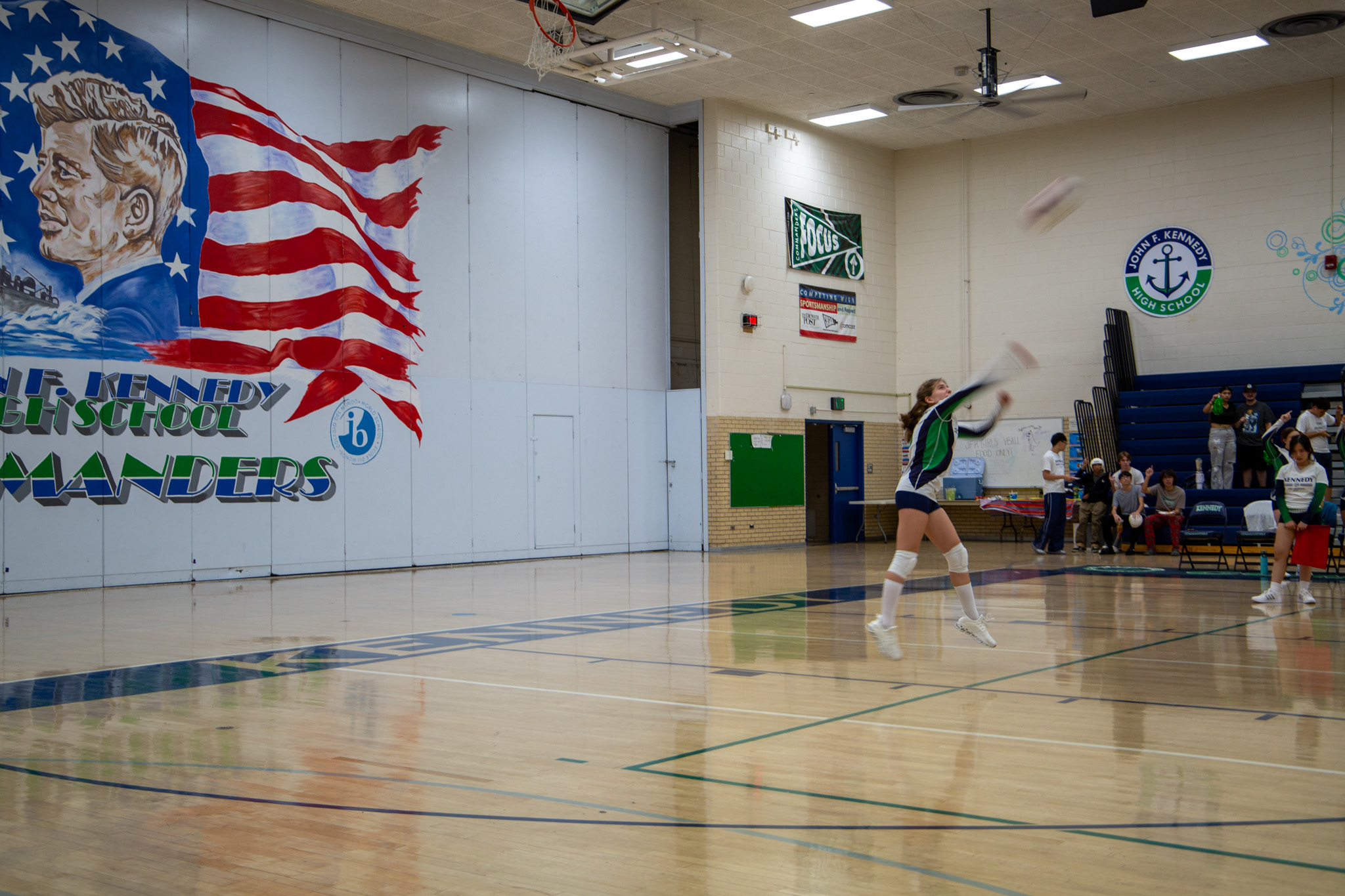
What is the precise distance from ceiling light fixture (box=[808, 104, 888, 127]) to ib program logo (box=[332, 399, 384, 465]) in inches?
374

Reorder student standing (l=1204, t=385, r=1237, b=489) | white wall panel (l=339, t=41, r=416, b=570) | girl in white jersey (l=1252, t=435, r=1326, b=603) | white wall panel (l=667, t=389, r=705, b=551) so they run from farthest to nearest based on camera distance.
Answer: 1. white wall panel (l=667, t=389, r=705, b=551)
2. student standing (l=1204, t=385, r=1237, b=489)
3. white wall panel (l=339, t=41, r=416, b=570)
4. girl in white jersey (l=1252, t=435, r=1326, b=603)

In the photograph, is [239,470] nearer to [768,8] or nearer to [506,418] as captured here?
[506,418]

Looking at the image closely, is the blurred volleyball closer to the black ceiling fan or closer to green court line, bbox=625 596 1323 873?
green court line, bbox=625 596 1323 873

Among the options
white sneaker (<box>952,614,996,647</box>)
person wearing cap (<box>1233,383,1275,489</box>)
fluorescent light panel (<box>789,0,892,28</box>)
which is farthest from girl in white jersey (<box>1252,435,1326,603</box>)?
fluorescent light panel (<box>789,0,892,28</box>)

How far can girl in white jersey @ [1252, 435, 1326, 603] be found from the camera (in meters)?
10.6

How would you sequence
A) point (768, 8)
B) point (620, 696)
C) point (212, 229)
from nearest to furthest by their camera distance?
point (620, 696)
point (212, 229)
point (768, 8)

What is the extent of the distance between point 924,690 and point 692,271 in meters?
14.7

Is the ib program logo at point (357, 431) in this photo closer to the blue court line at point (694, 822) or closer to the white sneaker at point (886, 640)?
the white sneaker at point (886, 640)

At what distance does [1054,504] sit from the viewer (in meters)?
17.5

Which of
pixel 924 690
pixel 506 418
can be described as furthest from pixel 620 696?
pixel 506 418

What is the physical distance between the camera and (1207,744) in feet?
15.9

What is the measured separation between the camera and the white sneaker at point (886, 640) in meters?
7.30

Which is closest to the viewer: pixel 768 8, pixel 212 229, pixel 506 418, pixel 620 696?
pixel 620 696

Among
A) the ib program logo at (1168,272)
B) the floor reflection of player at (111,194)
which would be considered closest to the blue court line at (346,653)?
the floor reflection of player at (111,194)
